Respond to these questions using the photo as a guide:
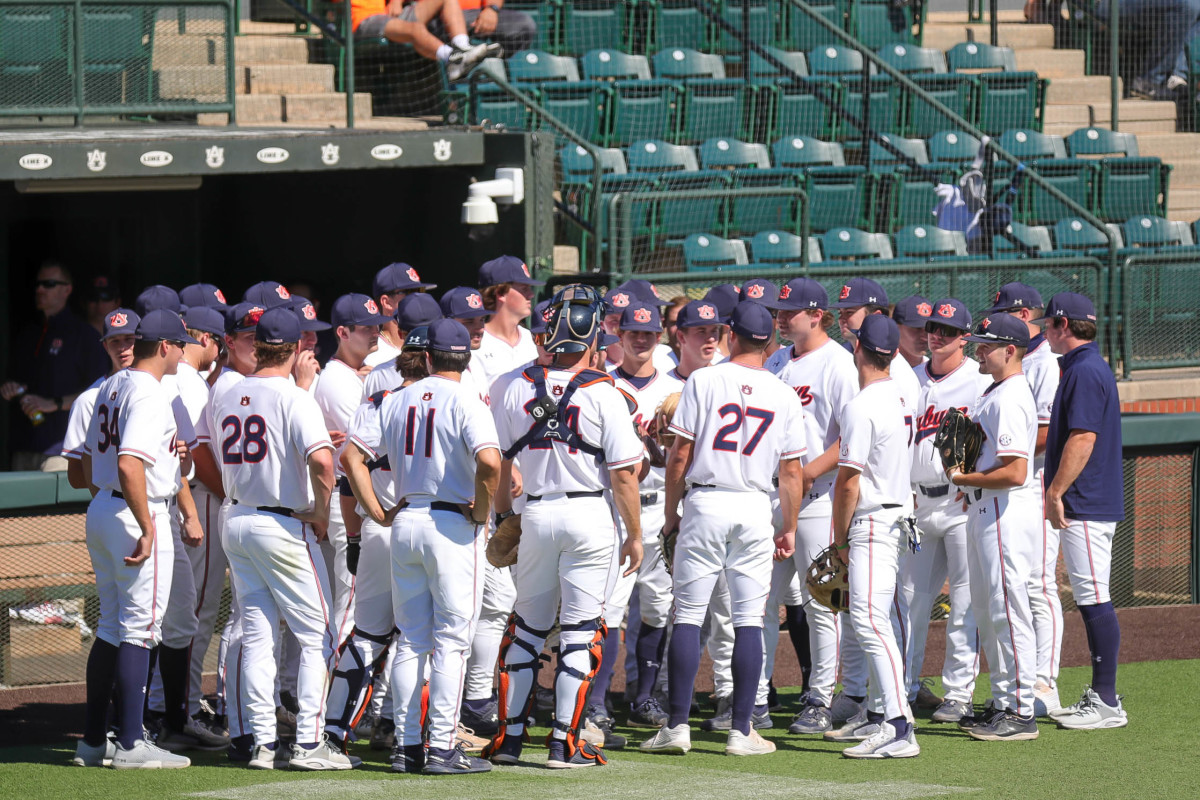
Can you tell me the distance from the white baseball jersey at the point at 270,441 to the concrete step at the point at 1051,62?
12.3 meters

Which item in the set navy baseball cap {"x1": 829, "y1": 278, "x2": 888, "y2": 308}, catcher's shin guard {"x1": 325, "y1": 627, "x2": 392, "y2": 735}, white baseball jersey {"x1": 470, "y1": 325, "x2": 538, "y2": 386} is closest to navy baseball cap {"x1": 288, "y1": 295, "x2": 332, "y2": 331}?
white baseball jersey {"x1": 470, "y1": 325, "x2": 538, "y2": 386}

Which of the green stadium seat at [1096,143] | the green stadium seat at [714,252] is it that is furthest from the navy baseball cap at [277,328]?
the green stadium seat at [1096,143]

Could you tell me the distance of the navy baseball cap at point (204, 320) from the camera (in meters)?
6.59

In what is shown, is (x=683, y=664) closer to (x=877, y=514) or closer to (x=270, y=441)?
(x=877, y=514)

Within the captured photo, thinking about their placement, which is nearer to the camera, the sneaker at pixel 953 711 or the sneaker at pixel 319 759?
the sneaker at pixel 319 759

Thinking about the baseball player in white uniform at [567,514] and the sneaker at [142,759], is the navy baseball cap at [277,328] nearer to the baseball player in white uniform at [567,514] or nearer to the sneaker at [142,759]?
the baseball player in white uniform at [567,514]

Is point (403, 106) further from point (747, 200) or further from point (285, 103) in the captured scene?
point (747, 200)

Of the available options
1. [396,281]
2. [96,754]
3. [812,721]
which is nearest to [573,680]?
[812,721]

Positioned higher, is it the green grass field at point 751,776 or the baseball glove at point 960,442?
the baseball glove at point 960,442

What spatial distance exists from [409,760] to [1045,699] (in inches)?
113

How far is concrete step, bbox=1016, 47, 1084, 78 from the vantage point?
1642 centimetres

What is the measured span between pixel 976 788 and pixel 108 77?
7162 mm

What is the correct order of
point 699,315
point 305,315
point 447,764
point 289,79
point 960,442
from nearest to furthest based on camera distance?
1. point 447,764
2. point 305,315
3. point 960,442
4. point 699,315
5. point 289,79

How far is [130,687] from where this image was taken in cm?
597
